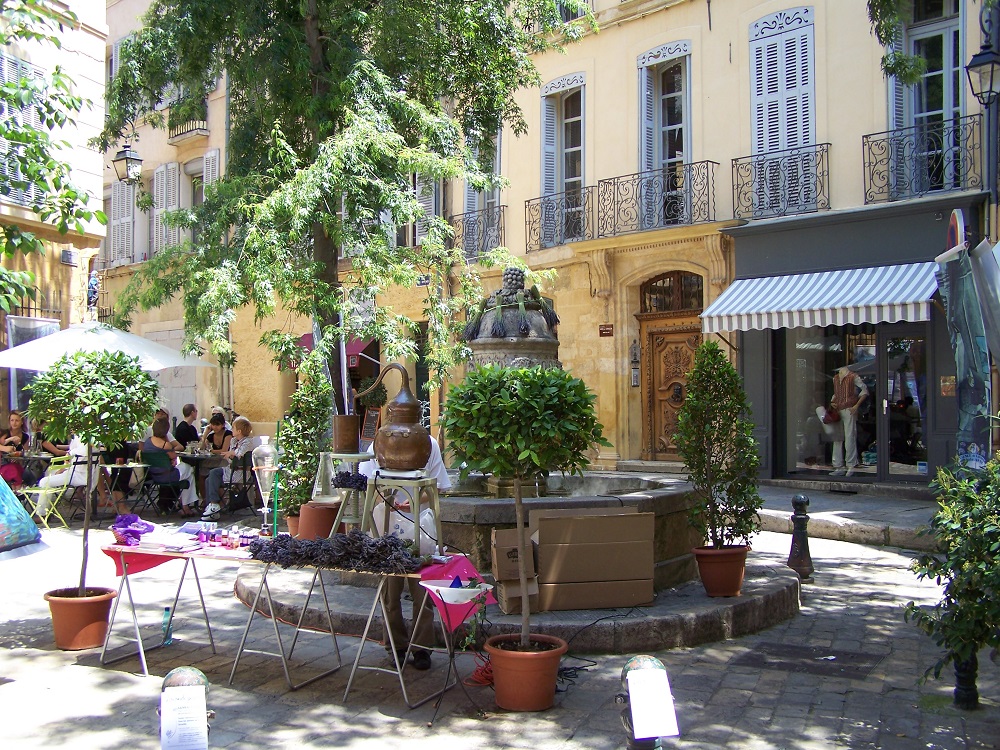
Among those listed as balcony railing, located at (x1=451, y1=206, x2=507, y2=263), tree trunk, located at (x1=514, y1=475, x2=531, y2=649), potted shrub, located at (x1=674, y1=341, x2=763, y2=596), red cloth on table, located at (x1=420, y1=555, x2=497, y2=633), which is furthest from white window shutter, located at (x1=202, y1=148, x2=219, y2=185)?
red cloth on table, located at (x1=420, y1=555, x2=497, y2=633)

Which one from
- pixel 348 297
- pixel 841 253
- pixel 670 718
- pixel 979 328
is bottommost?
pixel 670 718

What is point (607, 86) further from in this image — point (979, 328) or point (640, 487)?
point (979, 328)

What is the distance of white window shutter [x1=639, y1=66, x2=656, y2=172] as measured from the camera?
1584 centimetres

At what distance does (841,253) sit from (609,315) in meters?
4.27

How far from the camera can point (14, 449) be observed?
12.5 meters

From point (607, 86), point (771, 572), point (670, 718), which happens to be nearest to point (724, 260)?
point (607, 86)

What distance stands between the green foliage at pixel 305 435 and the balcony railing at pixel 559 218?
777 cm

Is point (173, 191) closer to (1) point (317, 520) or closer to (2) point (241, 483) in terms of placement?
(2) point (241, 483)

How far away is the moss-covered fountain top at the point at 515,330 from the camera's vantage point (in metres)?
8.91

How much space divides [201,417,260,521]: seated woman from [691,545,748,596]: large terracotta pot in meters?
6.71

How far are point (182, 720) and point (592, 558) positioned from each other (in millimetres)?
3169

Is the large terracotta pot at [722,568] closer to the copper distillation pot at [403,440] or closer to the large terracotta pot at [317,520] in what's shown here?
the copper distillation pot at [403,440]

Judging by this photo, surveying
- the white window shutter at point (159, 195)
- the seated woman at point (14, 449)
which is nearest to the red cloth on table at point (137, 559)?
the seated woman at point (14, 449)

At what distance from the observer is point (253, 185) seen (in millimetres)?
10469
